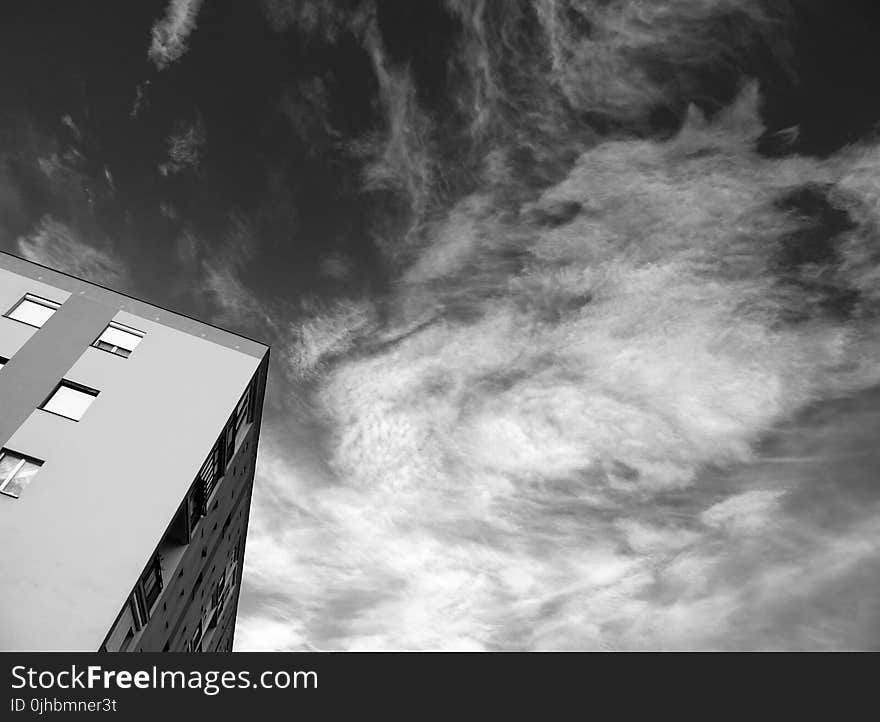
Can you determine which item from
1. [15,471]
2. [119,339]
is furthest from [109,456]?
[119,339]

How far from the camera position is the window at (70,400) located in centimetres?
1770

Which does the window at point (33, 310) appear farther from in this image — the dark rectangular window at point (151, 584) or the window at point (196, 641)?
the window at point (196, 641)

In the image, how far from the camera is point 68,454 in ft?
54.7

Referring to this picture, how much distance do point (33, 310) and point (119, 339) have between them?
3518 millimetres

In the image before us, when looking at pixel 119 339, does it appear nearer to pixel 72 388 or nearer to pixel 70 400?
pixel 72 388

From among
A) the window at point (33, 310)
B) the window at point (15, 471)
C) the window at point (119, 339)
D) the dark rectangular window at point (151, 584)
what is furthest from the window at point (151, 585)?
the window at point (33, 310)

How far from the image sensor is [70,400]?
18203mm

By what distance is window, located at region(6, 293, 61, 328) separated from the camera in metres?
19.9

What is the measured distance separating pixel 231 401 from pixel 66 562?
828 centimetres

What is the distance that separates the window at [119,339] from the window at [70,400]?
7.71 ft

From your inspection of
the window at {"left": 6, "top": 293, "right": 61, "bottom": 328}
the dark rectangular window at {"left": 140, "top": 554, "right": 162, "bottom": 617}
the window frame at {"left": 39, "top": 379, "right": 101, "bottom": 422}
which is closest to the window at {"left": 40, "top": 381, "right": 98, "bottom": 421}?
the window frame at {"left": 39, "top": 379, "right": 101, "bottom": 422}
